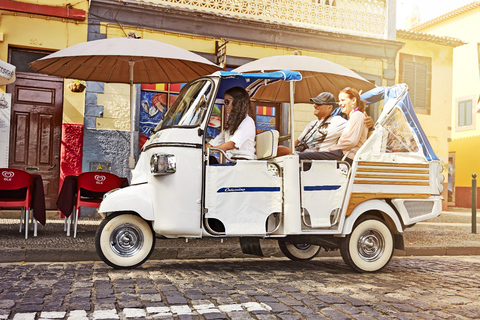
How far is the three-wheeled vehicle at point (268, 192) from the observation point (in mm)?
5680

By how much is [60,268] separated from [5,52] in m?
6.99

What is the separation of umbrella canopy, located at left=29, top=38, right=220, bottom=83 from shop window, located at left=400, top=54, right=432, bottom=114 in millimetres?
12125

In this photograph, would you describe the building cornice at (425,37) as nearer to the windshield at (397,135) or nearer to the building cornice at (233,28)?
the building cornice at (233,28)

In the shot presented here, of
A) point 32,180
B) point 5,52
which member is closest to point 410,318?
point 32,180

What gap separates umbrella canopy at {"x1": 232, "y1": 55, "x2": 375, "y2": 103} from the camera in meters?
7.70

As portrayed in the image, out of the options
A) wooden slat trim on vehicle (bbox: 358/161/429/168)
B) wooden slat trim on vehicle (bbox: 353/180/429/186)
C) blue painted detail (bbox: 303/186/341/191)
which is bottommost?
blue painted detail (bbox: 303/186/341/191)

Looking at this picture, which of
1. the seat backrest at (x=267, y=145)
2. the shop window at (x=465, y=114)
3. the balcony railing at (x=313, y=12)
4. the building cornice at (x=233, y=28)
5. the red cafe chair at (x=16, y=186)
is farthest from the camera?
the shop window at (x=465, y=114)

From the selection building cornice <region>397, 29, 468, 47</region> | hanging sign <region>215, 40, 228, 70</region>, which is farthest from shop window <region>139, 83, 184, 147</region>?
building cornice <region>397, 29, 468, 47</region>

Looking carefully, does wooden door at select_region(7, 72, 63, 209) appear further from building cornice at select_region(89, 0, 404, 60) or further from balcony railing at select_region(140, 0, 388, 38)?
balcony railing at select_region(140, 0, 388, 38)

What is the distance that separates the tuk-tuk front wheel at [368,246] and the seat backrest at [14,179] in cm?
453

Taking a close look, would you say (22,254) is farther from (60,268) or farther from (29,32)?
(29,32)

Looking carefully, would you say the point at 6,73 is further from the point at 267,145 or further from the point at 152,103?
the point at 152,103

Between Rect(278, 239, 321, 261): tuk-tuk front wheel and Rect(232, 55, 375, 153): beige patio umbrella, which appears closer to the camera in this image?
Rect(278, 239, 321, 261): tuk-tuk front wheel

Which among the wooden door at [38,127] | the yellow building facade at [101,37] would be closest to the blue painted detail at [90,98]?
the yellow building facade at [101,37]
